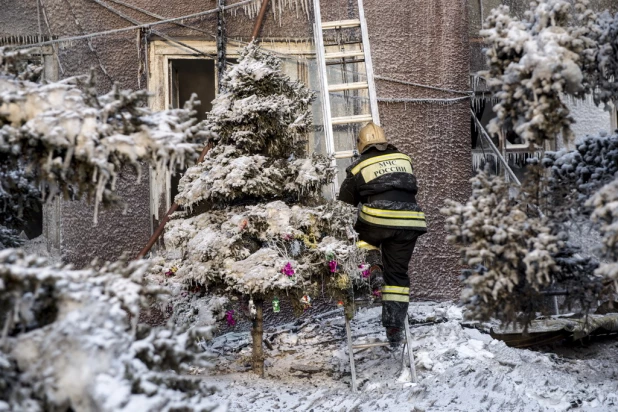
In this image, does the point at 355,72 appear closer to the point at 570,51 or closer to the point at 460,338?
the point at 460,338

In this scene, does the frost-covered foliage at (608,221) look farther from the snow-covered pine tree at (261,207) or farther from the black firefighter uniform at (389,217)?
the black firefighter uniform at (389,217)

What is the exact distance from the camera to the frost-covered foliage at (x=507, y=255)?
11.7ft

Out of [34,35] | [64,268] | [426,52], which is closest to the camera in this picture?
[64,268]

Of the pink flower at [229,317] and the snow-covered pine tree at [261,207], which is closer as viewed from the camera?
the snow-covered pine tree at [261,207]

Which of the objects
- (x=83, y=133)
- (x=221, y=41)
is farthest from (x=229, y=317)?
(x=83, y=133)

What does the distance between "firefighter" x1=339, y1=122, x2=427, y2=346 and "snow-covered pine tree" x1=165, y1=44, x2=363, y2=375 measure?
29cm

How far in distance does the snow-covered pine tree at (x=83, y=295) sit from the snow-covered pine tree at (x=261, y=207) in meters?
2.26

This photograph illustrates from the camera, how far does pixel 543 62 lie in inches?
134

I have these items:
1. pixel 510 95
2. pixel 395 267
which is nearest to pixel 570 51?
pixel 510 95

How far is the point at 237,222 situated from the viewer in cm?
587


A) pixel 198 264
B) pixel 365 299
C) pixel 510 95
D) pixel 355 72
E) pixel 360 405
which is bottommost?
pixel 360 405

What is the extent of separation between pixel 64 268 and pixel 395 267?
142 inches

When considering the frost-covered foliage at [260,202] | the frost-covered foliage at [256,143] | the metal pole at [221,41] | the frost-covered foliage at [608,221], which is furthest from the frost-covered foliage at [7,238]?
the frost-covered foliage at [608,221]

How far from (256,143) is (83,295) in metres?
3.30
